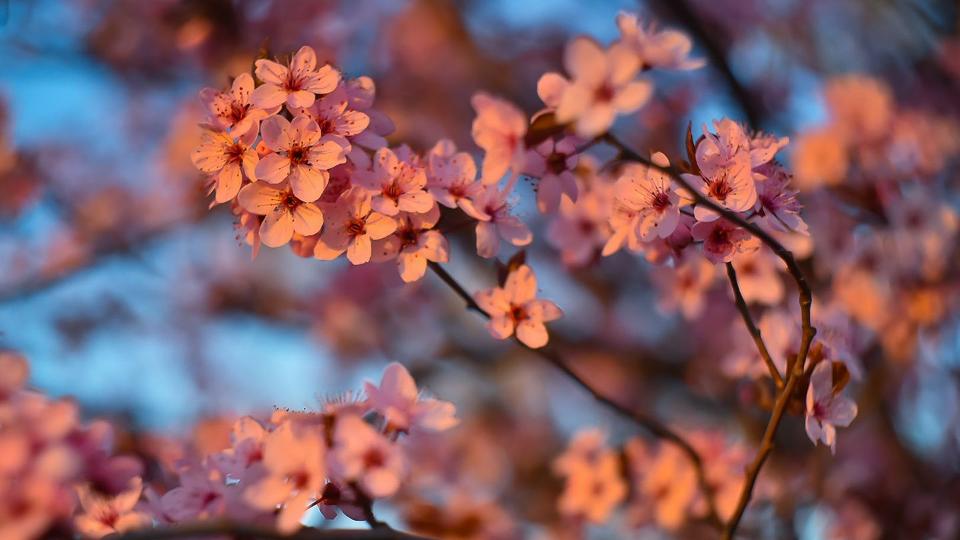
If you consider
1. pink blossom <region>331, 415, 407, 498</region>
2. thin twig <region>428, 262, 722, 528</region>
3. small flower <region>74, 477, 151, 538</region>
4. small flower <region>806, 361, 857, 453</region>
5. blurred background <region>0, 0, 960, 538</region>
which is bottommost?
small flower <region>74, 477, 151, 538</region>

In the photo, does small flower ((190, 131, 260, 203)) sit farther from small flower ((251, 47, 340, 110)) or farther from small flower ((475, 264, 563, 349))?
small flower ((475, 264, 563, 349))

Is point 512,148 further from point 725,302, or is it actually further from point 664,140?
point 725,302

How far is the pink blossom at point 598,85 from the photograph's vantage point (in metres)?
1.00

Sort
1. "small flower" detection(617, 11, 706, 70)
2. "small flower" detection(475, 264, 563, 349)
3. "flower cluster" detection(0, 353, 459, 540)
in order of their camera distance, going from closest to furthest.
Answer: "flower cluster" detection(0, 353, 459, 540)
"small flower" detection(617, 11, 706, 70)
"small flower" detection(475, 264, 563, 349)

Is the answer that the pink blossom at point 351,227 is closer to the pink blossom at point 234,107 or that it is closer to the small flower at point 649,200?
the pink blossom at point 234,107

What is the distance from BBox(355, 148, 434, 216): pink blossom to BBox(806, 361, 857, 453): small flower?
2.00 feet

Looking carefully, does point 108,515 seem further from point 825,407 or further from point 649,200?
point 825,407

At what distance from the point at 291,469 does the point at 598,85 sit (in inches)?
23.0

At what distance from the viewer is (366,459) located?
3.30 feet

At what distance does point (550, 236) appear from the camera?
172cm

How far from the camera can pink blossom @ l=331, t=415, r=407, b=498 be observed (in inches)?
38.8

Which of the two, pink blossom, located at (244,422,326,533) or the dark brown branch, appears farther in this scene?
pink blossom, located at (244,422,326,533)

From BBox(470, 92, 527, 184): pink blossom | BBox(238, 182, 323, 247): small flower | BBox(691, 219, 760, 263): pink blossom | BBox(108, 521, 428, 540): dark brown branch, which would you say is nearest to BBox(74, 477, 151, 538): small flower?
BBox(108, 521, 428, 540): dark brown branch

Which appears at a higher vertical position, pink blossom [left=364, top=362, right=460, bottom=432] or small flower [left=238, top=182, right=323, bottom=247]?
small flower [left=238, top=182, right=323, bottom=247]
